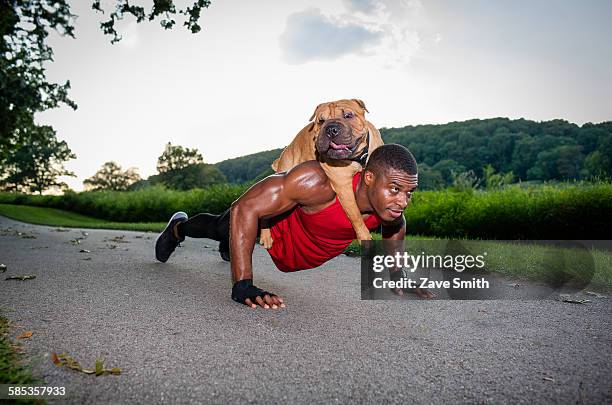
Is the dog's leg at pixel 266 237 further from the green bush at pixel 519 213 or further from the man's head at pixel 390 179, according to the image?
the green bush at pixel 519 213

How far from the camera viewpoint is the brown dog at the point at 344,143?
2818 mm

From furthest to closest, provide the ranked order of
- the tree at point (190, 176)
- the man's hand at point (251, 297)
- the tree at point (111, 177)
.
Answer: the tree at point (111, 177) → the tree at point (190, 176) → the man's hand at point (251, 297)

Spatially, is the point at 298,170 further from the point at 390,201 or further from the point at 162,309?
the point at 162,309

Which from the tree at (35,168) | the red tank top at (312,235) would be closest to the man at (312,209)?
the red tank top at (312,235)

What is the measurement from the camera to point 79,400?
1.59 m

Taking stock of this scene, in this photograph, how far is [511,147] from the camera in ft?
96.2

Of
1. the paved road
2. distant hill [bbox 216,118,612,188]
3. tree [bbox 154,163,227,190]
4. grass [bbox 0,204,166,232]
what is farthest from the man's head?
tree [bbox 154,163,227,190]

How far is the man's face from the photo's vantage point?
2.93 metres

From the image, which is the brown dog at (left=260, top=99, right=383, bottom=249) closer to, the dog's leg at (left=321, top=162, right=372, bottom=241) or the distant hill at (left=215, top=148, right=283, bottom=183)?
the dog's leg at (left=321, top=162, right=372, bottom=241)

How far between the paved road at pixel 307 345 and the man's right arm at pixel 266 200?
0.41 meters

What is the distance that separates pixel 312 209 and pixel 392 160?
0.83 m

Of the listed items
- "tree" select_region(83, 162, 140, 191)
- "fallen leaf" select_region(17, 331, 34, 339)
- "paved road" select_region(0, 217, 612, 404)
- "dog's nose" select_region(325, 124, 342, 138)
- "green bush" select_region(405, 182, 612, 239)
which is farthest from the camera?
"tree" select_region(83, 162, 140, 191)

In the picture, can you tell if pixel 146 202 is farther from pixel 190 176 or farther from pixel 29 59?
pixel 190 176

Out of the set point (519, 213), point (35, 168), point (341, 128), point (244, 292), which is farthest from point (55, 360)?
point (35, 168)
